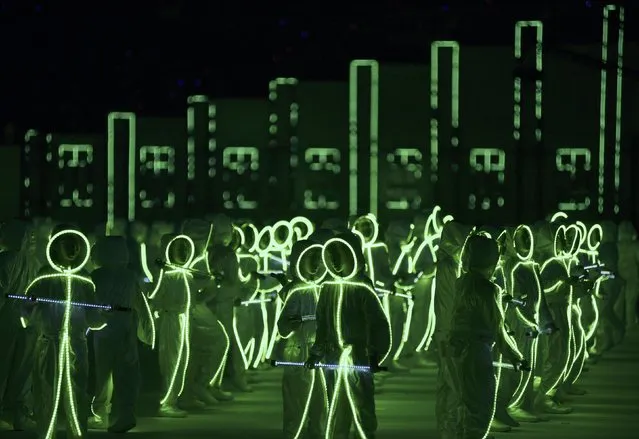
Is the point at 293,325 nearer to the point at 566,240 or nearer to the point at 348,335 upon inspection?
the point at 348,335

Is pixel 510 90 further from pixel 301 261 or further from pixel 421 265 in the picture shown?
pixel 301 261

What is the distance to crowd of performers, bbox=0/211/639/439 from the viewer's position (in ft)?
48.5

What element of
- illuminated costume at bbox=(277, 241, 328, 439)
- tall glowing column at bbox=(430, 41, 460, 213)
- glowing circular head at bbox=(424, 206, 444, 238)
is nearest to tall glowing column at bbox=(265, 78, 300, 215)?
tall glowing column at bbox=(430, 41, 460, 213)

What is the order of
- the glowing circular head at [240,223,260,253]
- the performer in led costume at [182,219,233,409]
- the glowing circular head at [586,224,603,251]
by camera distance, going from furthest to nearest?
the glowing circular head at [586,224,603,251], the glowing circular head at [240,223,260,253], the performer in led costume at [182,219,233,409]

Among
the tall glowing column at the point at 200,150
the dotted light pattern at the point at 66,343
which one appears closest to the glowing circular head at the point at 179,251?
the dotted light pattern at the point at 66,343

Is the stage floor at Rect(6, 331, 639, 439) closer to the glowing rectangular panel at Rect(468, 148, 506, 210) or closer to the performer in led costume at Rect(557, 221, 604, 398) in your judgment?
the performer in led costume at Rect(557, 221, 604, 398)

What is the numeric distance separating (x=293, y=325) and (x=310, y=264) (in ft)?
1.92

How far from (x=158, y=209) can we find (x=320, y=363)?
3471cm

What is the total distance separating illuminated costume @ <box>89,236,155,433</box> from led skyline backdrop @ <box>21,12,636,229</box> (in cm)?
2469

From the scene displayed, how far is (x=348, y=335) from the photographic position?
1462 cm

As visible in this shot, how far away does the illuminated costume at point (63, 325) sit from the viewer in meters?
16.0

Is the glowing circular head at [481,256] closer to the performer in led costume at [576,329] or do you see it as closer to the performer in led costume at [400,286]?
the performer in led costume at [576,329]

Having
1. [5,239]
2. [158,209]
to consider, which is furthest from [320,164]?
[5,239]

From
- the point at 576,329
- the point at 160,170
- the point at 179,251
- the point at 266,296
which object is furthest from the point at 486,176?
the point at 179,251
